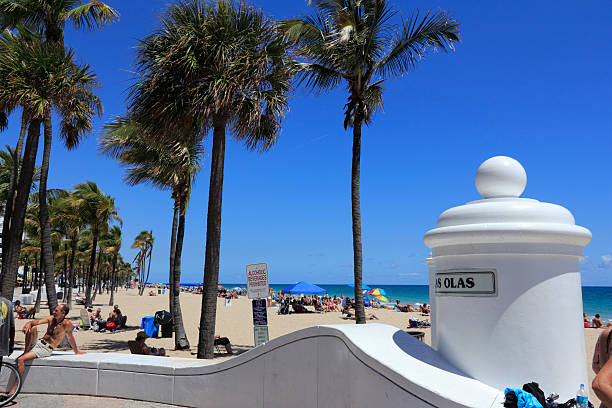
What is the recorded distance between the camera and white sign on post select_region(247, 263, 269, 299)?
691 cm

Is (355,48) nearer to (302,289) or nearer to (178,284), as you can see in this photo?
(178,284)

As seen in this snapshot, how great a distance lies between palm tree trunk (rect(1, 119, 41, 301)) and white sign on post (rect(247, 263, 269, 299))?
8.60 metres

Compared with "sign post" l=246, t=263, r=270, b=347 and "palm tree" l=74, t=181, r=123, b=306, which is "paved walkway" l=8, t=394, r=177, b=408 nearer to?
"sign post" l=246, t=263, r=270, b=347

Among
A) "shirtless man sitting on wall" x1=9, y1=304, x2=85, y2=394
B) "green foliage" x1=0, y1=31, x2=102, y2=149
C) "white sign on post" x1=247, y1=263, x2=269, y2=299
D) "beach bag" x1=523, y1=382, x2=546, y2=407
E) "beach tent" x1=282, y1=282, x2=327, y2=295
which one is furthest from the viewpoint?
"beach tent" x1=282, y1=282, x2=327, y2=295

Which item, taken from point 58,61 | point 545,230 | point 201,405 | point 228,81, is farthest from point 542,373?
point 58,61

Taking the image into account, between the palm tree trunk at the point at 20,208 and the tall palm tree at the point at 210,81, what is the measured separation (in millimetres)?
4778

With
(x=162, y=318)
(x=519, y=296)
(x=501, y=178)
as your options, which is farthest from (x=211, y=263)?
(x=162, y=318)

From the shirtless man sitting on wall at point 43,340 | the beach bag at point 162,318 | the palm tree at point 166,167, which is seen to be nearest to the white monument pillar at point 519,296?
the shirtless man sitting on wall at point 43,340

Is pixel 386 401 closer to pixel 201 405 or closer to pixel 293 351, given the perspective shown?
pixel 293 351

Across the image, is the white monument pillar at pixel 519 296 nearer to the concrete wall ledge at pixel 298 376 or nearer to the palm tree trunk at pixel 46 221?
the concrete wall ledge at pixel 298 376

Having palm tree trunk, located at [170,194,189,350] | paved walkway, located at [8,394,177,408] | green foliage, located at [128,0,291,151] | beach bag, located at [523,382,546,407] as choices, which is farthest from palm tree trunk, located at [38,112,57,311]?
beach bag, located at [523,382,546,407]

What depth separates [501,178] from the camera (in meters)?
3.10

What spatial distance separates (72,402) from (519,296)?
257 inches

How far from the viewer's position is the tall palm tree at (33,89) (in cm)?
1142
